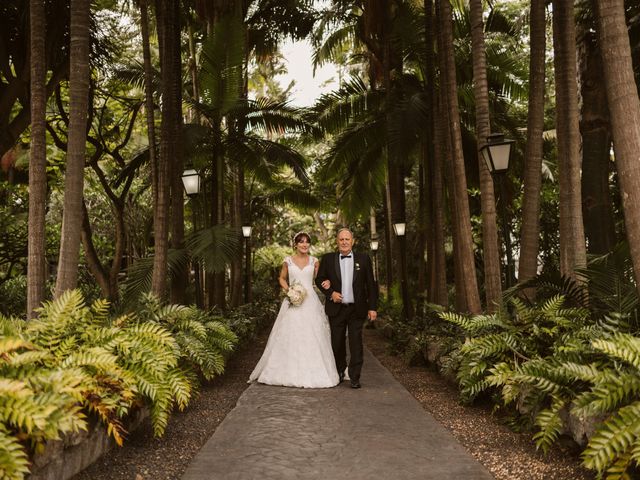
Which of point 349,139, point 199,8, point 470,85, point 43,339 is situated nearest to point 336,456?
point 43,339

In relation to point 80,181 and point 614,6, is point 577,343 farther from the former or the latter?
point 80,181

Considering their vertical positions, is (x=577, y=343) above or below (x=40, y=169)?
below

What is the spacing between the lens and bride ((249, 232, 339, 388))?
7.61 meters

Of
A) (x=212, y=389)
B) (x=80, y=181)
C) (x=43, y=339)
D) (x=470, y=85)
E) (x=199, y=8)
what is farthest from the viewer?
(x=470, y=85)

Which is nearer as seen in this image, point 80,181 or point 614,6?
point 614,6

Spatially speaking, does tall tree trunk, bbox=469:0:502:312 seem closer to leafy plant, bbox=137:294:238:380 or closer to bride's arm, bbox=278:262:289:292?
bride's arm, bbox=278:262:289:292

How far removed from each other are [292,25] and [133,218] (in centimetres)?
1031

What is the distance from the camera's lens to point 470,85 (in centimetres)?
1639

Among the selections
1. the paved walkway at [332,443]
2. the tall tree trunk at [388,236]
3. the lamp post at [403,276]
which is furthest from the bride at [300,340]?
the tall tree trunk at [388,236]

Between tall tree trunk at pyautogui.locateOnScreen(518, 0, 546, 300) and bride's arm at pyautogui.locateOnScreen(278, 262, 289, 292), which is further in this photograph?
bride's arm at pyautogui.locateOnScreen(278, 262, 289, 292)

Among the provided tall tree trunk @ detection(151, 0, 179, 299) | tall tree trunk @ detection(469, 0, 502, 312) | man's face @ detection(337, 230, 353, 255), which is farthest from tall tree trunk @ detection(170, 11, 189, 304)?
tall tree trunk @ detection(469, 0, 502, 312)

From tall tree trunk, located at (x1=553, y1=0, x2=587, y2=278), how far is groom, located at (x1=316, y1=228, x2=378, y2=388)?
97.2 inches

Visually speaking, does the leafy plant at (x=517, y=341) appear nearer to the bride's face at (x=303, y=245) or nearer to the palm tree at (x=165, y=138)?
the bride's face at (x=303, y=245)

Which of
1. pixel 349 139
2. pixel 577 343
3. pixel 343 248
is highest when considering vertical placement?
pixel 349 139
